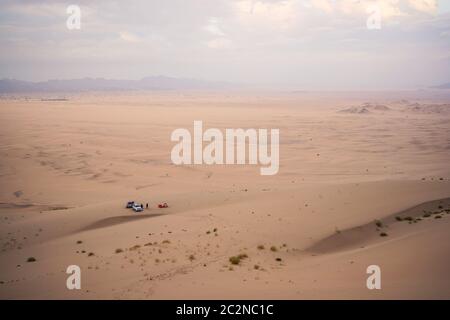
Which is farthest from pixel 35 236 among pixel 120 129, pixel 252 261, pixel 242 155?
pixel 120 129

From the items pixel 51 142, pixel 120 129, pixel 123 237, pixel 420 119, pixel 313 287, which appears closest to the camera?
pixel 313 287

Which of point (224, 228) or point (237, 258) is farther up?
point (224, 228)

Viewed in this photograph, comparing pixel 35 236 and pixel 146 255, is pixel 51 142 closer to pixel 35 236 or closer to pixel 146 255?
pixel 35 236

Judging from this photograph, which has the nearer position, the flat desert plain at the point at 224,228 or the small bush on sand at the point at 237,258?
the flat desert plain at the point at 224,228

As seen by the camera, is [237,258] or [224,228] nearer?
[237,258]

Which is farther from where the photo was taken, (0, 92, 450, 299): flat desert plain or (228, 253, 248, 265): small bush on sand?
(228, 253, 248, 265): small bush on sand

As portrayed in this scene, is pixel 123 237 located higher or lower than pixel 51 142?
lower

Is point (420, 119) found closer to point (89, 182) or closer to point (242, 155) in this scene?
point (242, 155)
